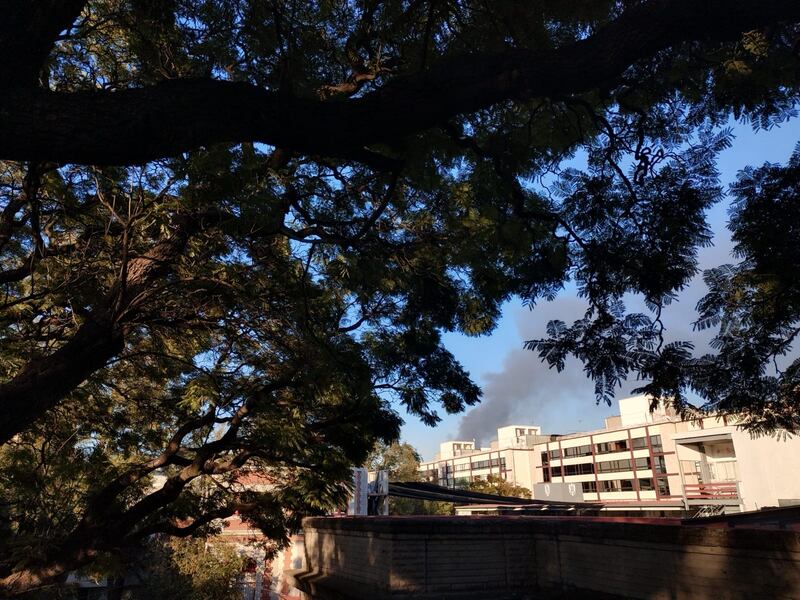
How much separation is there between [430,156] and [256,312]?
3.19 meters

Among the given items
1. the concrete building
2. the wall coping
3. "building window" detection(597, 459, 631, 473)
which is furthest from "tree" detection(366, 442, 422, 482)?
the wall coping

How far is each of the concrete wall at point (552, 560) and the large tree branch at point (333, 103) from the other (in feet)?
13.2

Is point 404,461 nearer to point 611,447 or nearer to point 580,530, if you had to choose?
point 611,447

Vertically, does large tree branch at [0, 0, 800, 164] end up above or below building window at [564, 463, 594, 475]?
below

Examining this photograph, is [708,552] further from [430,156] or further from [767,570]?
[430,156]

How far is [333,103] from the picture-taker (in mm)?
3807

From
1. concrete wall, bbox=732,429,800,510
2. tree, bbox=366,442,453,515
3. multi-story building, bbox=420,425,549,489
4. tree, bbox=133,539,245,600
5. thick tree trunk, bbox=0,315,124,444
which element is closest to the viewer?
thick tree trunk, bbox=0,315,124,444

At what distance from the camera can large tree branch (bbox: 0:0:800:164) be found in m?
2.93

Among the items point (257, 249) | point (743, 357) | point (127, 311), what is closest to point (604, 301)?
point (743, 357)

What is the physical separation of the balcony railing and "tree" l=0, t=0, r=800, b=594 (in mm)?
32488

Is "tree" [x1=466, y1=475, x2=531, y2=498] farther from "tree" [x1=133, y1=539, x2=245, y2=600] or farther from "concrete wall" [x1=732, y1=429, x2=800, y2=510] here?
"tree" [x1=133, y1=539, x2=245, y2=600]

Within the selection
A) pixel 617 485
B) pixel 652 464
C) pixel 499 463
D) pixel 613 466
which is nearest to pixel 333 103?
pixel 652 464

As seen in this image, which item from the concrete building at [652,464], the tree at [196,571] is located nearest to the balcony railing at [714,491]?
the concrete building at [652,464]

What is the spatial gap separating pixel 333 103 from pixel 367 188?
155 inches
